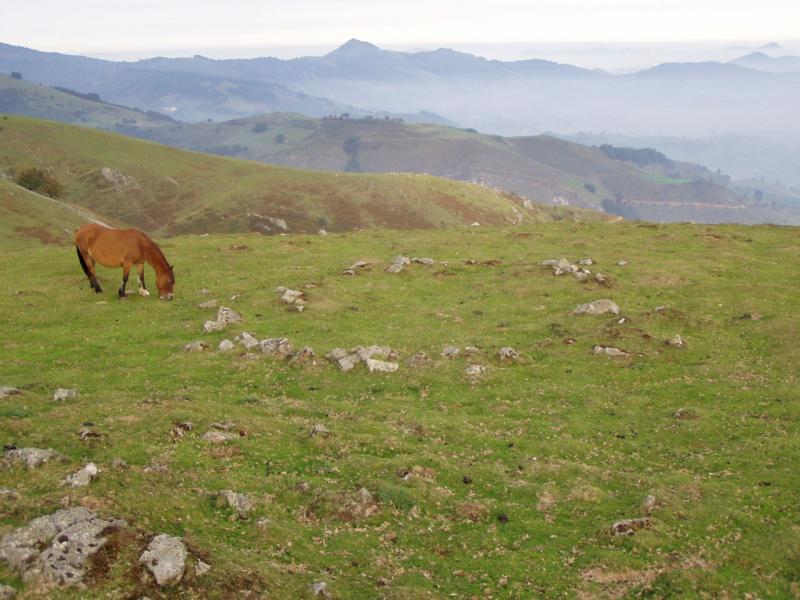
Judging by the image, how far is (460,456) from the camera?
20.6 m

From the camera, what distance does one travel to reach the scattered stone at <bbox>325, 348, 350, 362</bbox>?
94.9 feet

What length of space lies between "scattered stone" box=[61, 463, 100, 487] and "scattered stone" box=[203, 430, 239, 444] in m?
4.09

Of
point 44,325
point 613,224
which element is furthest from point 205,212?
point 44,325

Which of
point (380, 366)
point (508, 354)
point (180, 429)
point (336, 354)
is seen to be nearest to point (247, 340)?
point (336, 354)

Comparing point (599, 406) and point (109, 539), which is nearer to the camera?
point (109, 539)

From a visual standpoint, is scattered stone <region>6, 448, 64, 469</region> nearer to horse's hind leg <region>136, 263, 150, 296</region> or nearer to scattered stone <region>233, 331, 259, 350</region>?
scattered stone <region>233, 331, 259, 350</region>

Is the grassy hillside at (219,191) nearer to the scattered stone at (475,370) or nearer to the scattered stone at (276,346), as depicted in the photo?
the scattered stone at (276,346)

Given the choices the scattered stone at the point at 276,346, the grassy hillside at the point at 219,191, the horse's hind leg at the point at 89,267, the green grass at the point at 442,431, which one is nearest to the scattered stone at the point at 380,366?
the green grass at the point at 442,431

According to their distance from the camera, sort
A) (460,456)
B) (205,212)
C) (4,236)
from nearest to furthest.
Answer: (460,456) → (4,236) → (205,212)

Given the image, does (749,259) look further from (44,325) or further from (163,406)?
(44,325)

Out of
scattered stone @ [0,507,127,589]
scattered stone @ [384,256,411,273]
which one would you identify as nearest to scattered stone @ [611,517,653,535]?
scattered stone @ [0,507,127,589]

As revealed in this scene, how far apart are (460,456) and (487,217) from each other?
146746 mm

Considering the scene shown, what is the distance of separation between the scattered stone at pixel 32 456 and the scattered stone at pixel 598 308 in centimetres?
2803

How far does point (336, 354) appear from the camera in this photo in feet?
95.3
